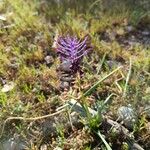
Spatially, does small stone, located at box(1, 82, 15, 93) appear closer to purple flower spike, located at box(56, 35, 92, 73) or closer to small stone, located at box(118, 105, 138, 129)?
purple flower spike, located at box(56, 35, 92, 73)

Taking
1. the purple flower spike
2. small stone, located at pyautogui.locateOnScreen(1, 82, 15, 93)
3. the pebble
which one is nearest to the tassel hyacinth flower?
the purple flower spike

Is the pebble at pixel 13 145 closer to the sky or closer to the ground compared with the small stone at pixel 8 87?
closer to the ground

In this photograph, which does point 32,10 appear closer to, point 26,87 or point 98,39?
point 98,39

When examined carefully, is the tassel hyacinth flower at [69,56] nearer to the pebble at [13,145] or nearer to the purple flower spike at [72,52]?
the purple flower spike at [72,52]

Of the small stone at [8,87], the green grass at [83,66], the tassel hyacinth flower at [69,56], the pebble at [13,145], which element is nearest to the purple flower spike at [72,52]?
the tassel hyacinth flower at [69,56]

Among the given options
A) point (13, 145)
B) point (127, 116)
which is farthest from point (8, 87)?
point (127, 116)

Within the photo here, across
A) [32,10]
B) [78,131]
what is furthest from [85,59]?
[32,10]

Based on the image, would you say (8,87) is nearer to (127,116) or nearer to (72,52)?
(72,52)
